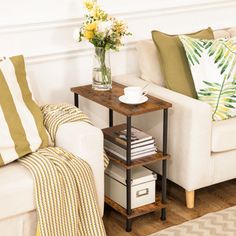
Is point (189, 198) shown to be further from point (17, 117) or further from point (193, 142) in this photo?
point (17, 117)

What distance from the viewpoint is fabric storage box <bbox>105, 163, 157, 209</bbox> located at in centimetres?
340

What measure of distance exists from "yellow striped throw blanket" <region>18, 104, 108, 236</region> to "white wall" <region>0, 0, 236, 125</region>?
719 millimetres

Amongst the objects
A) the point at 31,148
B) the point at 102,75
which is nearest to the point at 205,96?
the point at 102,75

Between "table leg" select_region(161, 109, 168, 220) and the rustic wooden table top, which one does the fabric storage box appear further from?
the rustic wooden table top

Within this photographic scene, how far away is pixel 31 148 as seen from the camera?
3.14 m

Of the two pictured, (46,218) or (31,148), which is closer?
(46,218)

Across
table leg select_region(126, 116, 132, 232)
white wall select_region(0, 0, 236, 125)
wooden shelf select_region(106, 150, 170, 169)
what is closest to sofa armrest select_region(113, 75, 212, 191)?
wooden shelf select_region(106, 150, 170, 169)

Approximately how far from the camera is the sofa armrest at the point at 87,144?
308 centimetres

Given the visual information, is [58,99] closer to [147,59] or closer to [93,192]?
[147,59]

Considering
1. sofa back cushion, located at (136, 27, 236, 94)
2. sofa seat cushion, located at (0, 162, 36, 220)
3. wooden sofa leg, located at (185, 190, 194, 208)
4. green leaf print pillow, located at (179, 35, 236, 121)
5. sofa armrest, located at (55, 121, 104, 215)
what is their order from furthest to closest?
sofa back cushion, located at (136, 27, 236, 94) → green leaf print pillow, located at (179, 35, 236, 121) → wooden sofa leg, located at (185, 190, 194, 208) → sofa armrest, located at (55, 121, 104, 215) → sofa seat cushion, located at (0, 162, 36, 220)

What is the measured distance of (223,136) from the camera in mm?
3527

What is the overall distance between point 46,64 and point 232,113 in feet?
3.63

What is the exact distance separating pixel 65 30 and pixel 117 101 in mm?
637

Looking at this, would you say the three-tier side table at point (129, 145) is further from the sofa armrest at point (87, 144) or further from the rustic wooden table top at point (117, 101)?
the sofa armrest at point (87, 144)
